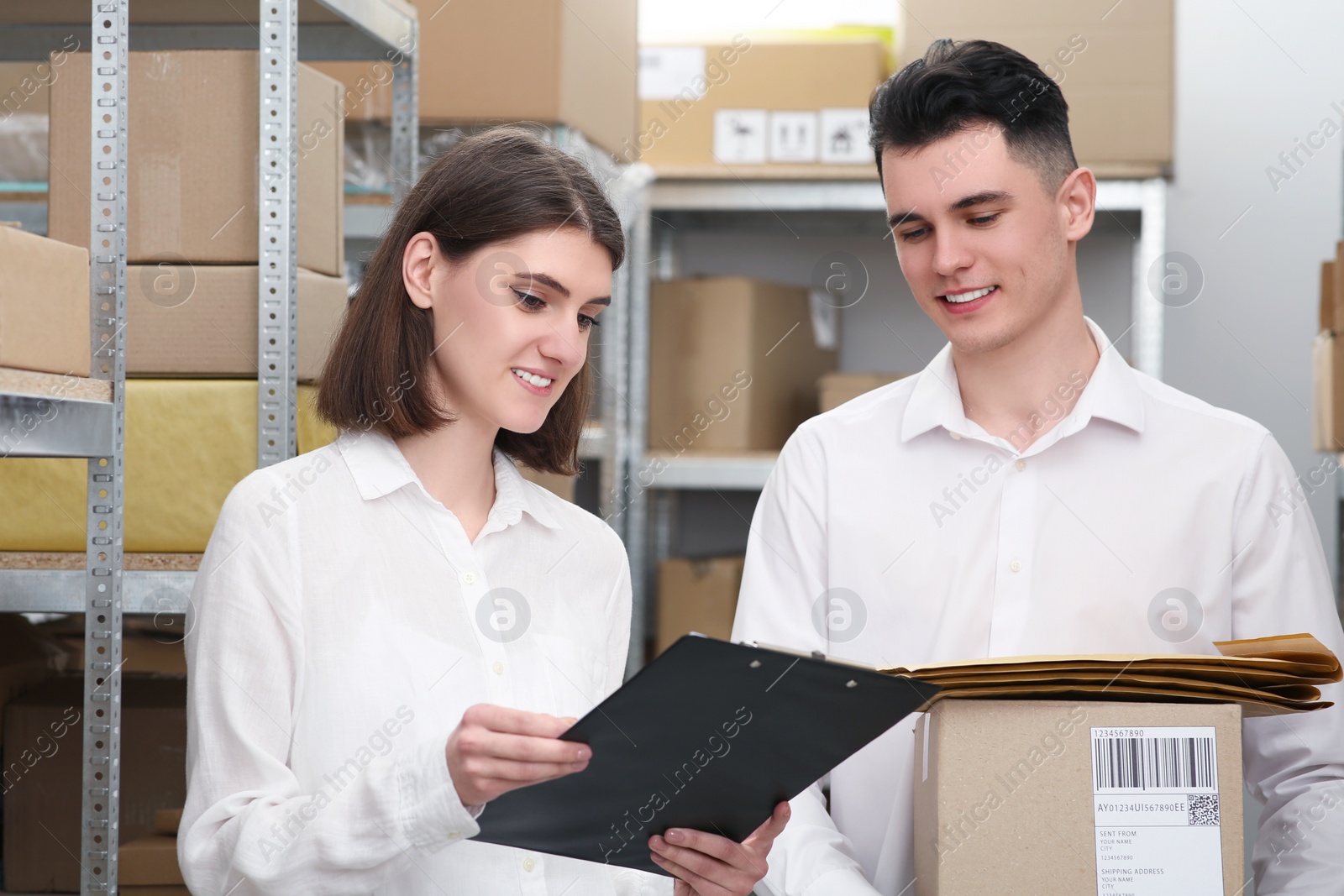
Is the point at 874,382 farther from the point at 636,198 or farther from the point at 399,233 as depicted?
the point at 399,233

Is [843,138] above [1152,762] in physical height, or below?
above

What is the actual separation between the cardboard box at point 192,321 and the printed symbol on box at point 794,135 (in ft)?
4.70

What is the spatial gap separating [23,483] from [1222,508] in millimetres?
1289

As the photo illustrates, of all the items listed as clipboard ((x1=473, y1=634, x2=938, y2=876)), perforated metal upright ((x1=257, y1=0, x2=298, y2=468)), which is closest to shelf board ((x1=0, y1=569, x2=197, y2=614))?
perforated metal upright ((x1=257, y1=0, x2=298, y2=468))

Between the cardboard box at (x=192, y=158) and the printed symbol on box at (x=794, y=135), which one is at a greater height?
the printed symbol on box at (x=794, y=135)

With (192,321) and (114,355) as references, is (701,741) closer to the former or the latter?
(114,355)

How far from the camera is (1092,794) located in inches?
30.7

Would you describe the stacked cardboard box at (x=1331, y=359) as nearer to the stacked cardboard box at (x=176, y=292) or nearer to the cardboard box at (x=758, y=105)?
the cardboard box at (x=758, y=105)

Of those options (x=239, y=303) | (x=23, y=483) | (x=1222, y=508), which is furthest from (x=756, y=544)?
(x=23, y=483)

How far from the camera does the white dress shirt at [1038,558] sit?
1.09 metres

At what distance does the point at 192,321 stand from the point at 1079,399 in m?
1.00

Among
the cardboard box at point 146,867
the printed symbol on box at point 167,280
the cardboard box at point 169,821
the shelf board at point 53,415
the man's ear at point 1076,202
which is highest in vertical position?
the man's ear at point 1076,202

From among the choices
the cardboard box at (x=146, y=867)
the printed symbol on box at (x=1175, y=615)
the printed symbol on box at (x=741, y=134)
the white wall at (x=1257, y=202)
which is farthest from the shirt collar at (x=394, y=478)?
the white wall at (x=1257, y=202)

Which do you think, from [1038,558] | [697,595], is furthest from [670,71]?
[1038,558]
